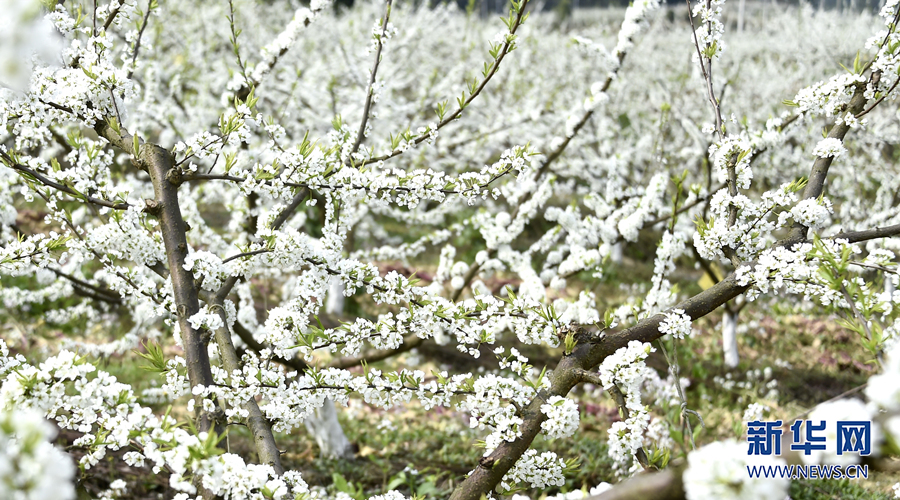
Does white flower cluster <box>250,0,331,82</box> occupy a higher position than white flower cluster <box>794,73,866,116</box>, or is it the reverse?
white flower cluster <box>250,0,331,82</box>

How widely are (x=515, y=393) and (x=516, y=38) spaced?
4.42 feet

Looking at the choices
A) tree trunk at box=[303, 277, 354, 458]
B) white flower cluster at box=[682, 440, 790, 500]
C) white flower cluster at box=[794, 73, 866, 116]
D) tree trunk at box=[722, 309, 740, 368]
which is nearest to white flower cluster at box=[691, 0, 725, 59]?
white flower cluster at box=[794, 73, 866, 116]

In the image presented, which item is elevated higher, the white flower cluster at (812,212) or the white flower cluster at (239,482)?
the white flower cluster at (812,212)

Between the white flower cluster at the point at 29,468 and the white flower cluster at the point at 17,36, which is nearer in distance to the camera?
the white flower cluster at the point at 29,468

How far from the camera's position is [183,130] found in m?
5.71

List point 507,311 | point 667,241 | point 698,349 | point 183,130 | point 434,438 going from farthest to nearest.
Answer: point 698,349 < point 183,130 < point 434,438 < point 667,241 < point 507,311

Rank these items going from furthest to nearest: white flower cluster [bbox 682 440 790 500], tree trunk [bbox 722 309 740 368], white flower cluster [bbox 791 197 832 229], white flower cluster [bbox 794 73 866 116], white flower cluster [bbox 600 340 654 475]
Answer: tree trunk [bbox 722 309 740 368] → white flower cluster [bbox 794 73 866 116] → white flower cluster [bbox 791 197 832 229] → white flower cluster [bbox 600 340 654 475] → white flower cluster [bbox 682 440 790 500]

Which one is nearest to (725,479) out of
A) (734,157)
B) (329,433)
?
(734,157)

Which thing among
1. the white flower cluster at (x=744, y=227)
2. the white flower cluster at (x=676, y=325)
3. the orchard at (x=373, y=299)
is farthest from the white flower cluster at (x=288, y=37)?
the white flower cluster at (x=676, y=325)

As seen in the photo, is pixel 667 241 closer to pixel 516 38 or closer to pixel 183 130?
pixel 516 38

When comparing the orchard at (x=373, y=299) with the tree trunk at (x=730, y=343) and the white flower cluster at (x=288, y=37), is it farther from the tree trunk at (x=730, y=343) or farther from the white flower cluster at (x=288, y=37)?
the tree trunk at (x=730, y=343)

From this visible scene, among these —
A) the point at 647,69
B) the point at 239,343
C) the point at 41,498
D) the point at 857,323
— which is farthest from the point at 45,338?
the point at 647,69

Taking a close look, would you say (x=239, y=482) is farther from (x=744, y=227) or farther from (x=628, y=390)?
(x=744, y=227)

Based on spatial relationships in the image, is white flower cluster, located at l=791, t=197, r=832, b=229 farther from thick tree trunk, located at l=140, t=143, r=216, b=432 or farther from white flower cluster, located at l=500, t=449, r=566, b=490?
thick tree trunk, located at l=140, t=143, r=216, b=432
